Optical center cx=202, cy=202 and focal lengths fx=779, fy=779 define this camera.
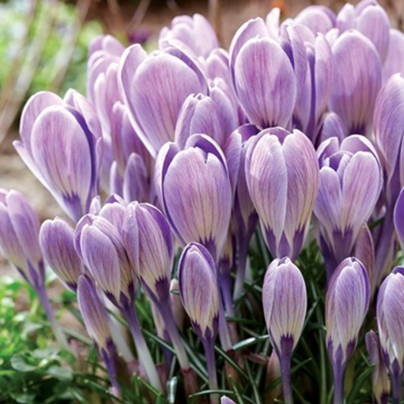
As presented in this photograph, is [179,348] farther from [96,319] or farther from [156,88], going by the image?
[156,88]

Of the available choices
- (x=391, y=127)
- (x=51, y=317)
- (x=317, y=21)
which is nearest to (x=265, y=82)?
(x=391, y=127)

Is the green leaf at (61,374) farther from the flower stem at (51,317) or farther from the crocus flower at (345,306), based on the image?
the crocus flower at (345,306)

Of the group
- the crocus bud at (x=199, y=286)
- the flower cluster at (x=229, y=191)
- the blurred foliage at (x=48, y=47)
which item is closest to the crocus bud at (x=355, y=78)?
the flower cluster at (x=229, y=191)

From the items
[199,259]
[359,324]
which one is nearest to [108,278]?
[199,259]

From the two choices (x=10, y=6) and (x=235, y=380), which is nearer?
(x=235, y=380)

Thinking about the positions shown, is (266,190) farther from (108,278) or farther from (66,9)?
(66,9)

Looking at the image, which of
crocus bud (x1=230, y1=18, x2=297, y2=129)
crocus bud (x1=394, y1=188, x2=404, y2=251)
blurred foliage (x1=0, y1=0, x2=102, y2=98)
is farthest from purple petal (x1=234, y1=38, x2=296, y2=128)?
blurred foliage (x1=0, y1=0, x2=102, y2=98)
